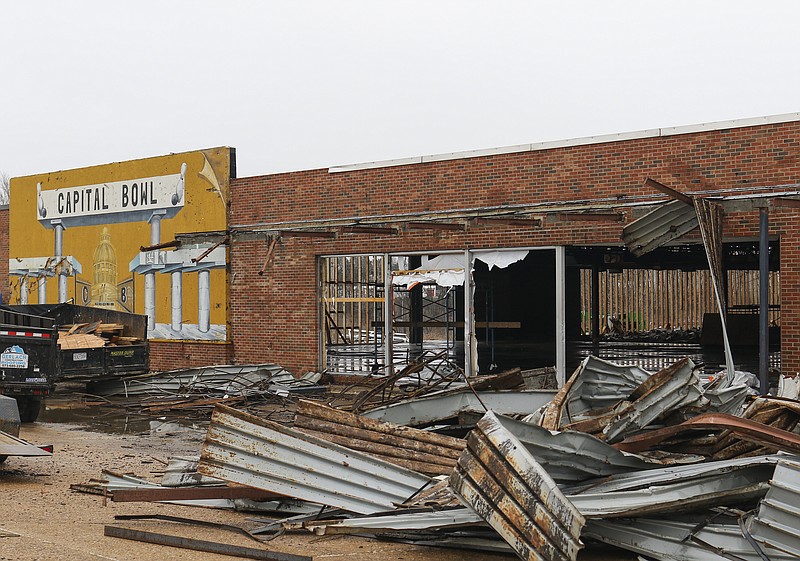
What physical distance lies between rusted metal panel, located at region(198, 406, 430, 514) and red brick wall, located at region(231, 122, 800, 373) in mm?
10326

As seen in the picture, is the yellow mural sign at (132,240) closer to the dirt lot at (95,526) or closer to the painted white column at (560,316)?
the painted white column at (560,316)

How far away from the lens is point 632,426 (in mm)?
8141

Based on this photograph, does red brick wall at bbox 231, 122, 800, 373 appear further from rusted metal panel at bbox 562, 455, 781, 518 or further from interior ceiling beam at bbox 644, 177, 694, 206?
rusted metal panel at bbox 562, 455, 781, 518

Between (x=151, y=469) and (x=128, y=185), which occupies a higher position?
(x=128, y=185)

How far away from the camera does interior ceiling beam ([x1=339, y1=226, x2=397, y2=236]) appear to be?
1861 cm

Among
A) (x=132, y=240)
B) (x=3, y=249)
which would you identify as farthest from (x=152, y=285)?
(x=3, y=249)

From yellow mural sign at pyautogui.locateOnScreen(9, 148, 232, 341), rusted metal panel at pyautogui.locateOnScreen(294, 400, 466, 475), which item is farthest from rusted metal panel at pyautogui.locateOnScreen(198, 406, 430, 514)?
yellow mural sign at pyautogui.locateOnScreen(9, 148, 232, 341)

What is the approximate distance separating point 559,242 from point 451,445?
10153 millimetres

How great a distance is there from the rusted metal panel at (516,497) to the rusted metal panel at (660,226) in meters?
8.55

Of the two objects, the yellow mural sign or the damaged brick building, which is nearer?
the damaged brick building

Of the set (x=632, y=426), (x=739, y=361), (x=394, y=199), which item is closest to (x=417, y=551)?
(x=632, y=426)

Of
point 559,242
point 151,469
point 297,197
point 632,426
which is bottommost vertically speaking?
point 151,469

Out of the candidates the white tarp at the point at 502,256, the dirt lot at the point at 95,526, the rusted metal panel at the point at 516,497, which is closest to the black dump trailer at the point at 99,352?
the dirt lot at the point at 95,526

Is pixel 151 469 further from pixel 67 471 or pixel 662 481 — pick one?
pixel 662 481
